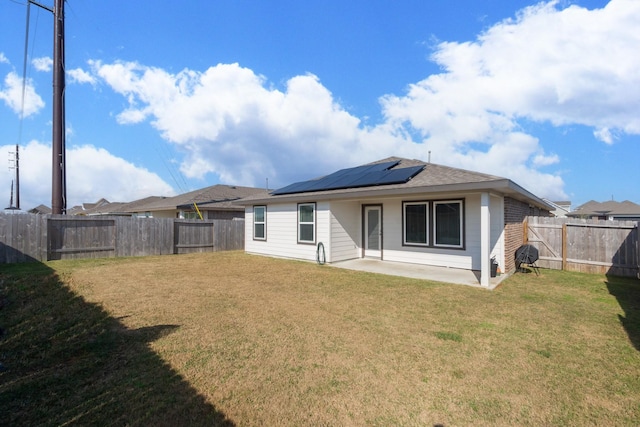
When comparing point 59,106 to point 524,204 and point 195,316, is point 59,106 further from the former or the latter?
point 524,204

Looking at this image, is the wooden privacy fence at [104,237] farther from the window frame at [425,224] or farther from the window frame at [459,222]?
the window frame at [459,222]

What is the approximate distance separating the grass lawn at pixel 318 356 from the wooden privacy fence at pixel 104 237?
20.4 ft

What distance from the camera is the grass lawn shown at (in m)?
2.61

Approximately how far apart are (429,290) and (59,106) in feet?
57.8

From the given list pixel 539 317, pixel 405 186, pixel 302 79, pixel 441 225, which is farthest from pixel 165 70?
pixel 539 317

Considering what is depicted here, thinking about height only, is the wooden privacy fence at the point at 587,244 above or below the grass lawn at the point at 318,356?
above

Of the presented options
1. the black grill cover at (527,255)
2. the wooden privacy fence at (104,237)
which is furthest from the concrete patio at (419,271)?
the wooden privacy fence at (104,237)

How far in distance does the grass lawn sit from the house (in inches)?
102

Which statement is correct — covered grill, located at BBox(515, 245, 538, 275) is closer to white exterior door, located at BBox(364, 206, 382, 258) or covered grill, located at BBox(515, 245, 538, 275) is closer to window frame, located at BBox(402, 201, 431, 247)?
window frame, located at BBox(402, 201, 431, 247)

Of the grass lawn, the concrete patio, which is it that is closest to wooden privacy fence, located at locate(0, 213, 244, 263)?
the grass lawn

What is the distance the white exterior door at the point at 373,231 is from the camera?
11.5m

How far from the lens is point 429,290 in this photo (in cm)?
707

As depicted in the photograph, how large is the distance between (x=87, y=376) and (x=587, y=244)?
12.7 meters

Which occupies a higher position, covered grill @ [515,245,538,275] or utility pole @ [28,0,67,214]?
utility pole @ [28,0,67,214]
